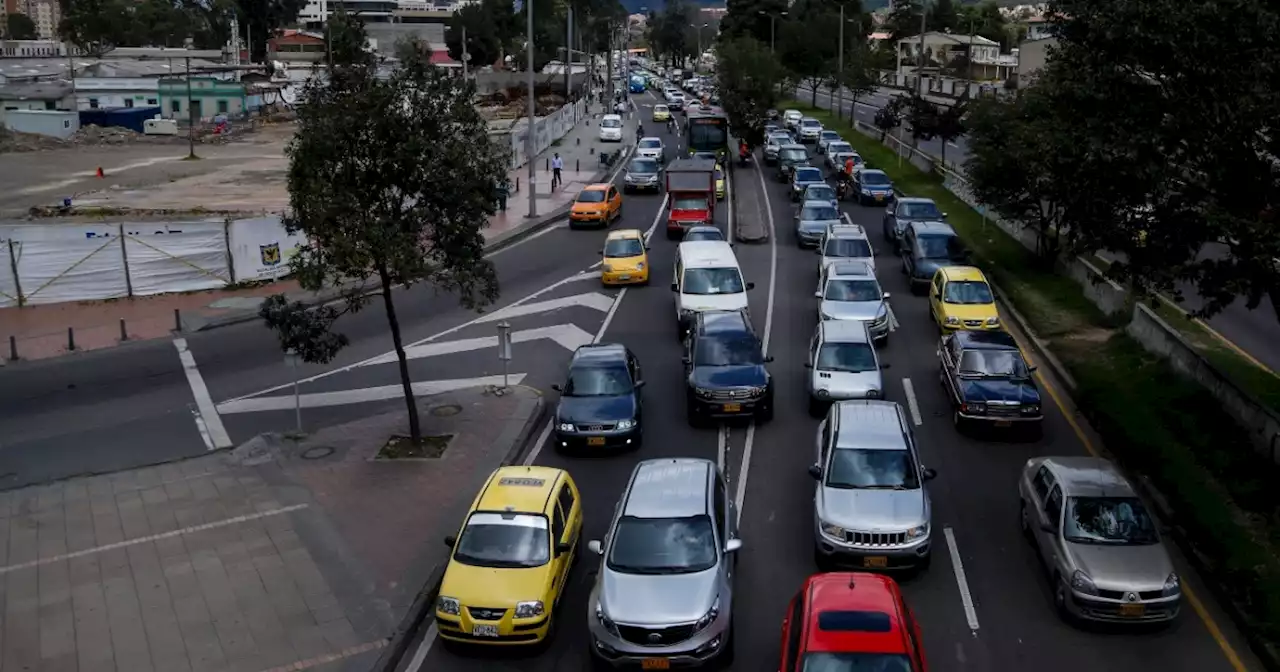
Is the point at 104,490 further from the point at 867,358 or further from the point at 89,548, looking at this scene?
the point at 867,358

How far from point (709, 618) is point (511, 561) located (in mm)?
2517

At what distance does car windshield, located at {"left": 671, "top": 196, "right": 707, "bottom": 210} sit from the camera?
3903cm

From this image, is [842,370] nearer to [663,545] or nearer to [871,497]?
[871,497]

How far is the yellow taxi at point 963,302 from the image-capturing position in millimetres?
24609

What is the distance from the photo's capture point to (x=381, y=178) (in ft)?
59.0

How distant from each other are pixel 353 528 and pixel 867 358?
32.5ft

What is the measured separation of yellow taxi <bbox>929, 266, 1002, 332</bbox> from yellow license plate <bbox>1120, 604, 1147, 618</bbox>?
39.0 ft

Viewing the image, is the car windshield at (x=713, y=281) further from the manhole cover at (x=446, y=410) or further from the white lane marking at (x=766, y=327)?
the manhole cover at (x=446, y=410)

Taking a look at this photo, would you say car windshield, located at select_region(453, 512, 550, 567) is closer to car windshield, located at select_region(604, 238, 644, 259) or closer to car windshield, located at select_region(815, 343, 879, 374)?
car windshield, located at select_region(815, 343, 879, 374)

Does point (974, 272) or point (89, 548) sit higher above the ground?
point (974, 272)

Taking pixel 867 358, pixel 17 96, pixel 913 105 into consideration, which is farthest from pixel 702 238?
pixel 17 96

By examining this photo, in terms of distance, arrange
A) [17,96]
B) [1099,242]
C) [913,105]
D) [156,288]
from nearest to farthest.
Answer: [1099,242] < [156,288] < [913,105] < [17,96]

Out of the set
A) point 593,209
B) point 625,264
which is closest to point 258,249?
point 625,264

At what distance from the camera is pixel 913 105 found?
54.2 meters
